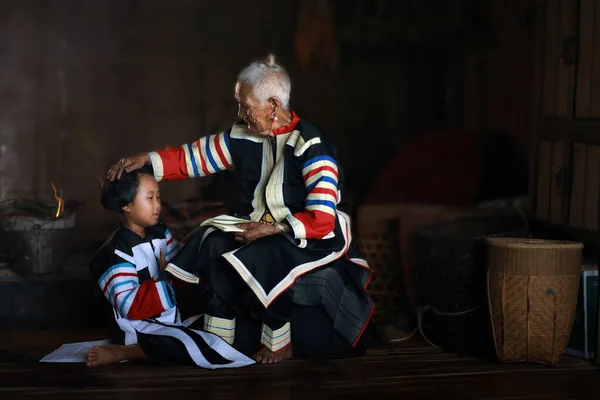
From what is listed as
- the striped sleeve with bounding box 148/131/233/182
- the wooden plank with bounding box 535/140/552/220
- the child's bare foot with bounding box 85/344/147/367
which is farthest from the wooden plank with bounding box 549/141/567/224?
the child's bare foot with bounding box 85/344/147/367

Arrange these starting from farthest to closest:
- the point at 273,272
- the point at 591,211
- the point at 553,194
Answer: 1. the point at 553,194
2. the point at 591,211
3. the point at 273,272

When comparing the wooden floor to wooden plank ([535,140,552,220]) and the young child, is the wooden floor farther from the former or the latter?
wooden plank ([535,140,552,220])

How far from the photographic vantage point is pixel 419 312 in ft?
14.3

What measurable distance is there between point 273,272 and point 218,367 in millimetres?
454

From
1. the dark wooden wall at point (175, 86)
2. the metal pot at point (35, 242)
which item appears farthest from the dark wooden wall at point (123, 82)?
the metal pot at point (35, 242)

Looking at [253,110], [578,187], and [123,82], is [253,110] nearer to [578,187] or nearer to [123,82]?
[578,187]

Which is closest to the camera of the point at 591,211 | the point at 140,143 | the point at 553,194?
the point at 591,211

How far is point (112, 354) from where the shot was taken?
3.65 metres

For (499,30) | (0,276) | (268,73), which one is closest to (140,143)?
(0,276)

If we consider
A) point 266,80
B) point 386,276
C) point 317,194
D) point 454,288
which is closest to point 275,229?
point 317,194

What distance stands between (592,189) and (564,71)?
28.0 inches

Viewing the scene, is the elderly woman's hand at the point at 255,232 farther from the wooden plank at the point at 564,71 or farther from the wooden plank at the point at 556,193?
the wooden plank at the point at 564,71

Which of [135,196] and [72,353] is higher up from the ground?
[135,196]

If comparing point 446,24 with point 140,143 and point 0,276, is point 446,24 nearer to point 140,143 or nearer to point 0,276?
point 140,143
